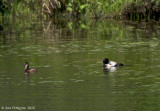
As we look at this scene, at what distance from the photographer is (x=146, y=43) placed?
2208cm

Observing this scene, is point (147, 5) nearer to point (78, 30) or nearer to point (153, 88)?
point (78, 30)

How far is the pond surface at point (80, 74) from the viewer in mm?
11312

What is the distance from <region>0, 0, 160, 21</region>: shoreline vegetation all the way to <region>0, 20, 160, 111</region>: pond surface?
11.3 metres

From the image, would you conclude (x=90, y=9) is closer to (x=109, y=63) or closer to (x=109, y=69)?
(x=109, y=63)

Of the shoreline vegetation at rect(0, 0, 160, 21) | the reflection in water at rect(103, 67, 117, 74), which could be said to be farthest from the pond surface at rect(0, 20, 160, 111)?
the shoreline vegetation at rect(0, 0, 160, 21)

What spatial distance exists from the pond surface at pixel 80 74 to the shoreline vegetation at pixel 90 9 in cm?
1128

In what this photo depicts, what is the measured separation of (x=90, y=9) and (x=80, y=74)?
82.8 ft

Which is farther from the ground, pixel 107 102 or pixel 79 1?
pixel 79 1

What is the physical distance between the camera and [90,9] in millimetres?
39656

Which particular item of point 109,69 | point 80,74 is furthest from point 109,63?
point 80,74

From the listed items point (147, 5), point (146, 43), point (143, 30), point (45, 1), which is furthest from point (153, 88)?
point (45, 1)

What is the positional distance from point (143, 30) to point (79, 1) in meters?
12.7

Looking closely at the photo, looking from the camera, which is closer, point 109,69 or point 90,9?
point 109,69

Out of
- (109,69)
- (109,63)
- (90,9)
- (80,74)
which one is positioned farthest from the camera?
(90,9)
